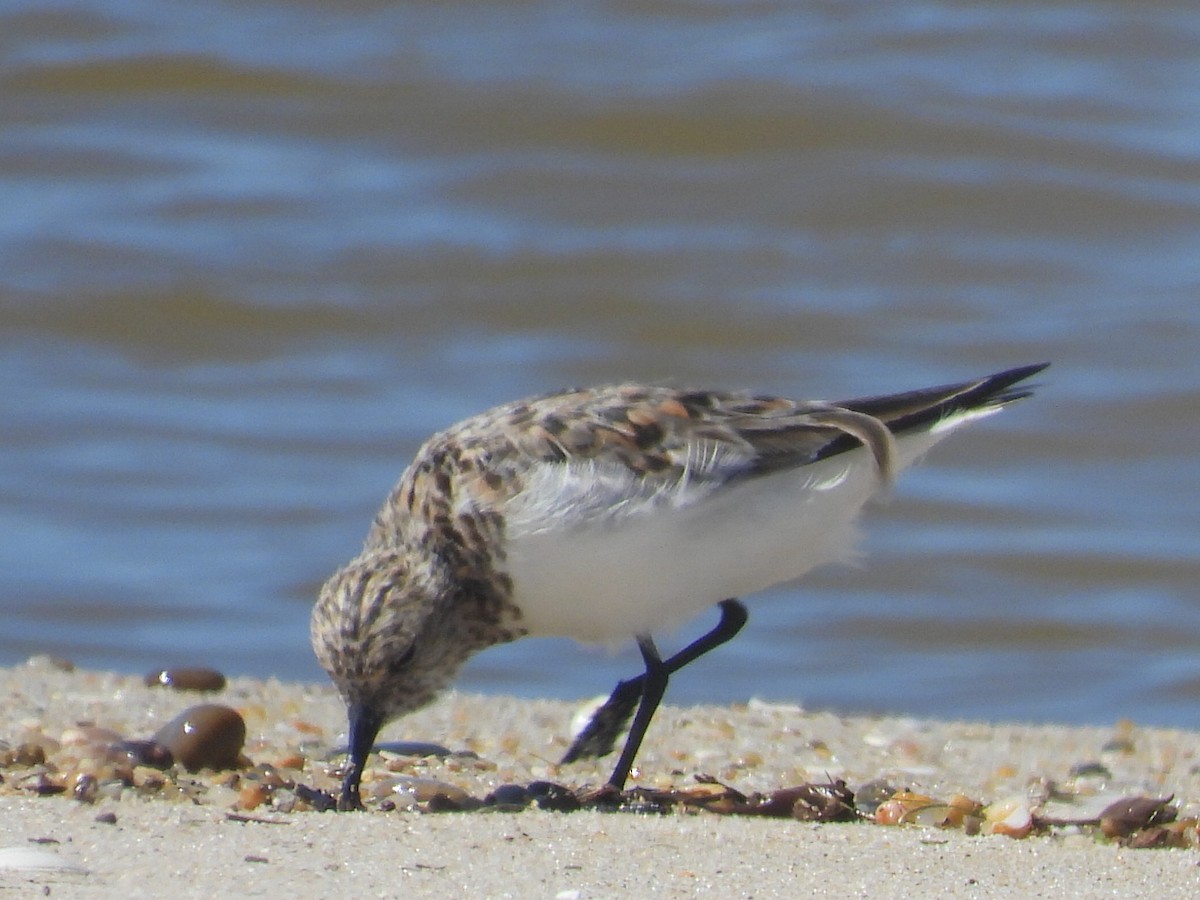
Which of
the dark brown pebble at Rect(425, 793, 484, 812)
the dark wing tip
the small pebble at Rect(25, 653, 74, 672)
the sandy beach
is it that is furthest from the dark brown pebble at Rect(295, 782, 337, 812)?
the small pebble at Rect(25, 653, 74, 672)

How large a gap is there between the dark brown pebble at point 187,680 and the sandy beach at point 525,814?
0.05 metres

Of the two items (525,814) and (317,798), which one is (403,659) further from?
(525,814)

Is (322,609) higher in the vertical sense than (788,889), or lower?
higher

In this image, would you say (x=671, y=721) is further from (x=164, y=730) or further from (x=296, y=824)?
(x=296, y=824)

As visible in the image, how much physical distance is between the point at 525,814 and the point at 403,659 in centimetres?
48

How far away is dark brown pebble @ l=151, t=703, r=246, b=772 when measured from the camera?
4.12 metres

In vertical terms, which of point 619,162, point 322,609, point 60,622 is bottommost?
point 60,622

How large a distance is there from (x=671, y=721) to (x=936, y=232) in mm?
6328

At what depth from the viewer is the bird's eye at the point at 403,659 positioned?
4.11 m

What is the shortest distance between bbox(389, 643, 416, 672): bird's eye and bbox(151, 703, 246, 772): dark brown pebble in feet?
1.18

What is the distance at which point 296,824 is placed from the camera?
3559 mm

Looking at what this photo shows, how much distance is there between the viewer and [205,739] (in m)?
4.14

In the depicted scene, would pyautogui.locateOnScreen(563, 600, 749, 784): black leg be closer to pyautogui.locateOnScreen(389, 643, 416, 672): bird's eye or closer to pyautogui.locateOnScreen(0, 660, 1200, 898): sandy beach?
pyautogui.locateOnScreen(0, 660, 1200, 898): sandy beach

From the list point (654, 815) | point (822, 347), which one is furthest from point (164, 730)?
point (822, 347)
